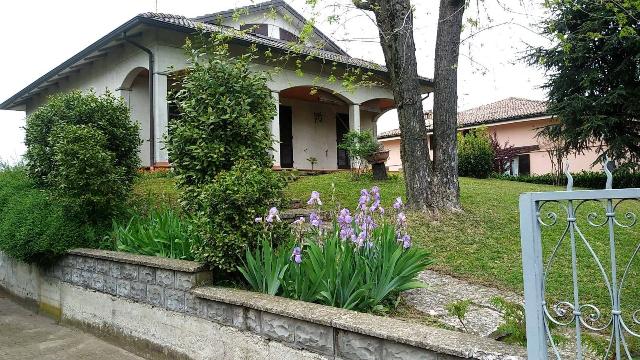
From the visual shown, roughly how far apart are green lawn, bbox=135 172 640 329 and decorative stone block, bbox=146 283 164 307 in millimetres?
1785

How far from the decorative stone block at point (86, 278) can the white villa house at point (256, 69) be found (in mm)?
3646

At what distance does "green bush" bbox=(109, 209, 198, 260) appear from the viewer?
15.1 feet

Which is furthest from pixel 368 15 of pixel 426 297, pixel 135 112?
pixel 135 112

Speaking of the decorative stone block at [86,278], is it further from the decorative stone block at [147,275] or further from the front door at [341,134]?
the front door at [341,134]

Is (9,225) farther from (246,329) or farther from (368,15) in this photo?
(368,15)

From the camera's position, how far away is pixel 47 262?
20.0ft

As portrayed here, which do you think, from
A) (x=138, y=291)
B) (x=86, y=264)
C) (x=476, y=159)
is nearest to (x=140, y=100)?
(x=86, y=264)

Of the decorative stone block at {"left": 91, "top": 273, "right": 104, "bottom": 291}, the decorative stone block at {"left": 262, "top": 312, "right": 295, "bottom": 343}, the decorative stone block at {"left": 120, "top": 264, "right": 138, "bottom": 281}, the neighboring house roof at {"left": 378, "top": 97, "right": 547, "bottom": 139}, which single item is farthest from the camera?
the neighboring house roof at {"left": 378, "top": 97, "right": 547, "bottom": 139}

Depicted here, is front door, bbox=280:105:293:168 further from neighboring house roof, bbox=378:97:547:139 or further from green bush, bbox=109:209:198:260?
green bush, bbox=109:209:198:260

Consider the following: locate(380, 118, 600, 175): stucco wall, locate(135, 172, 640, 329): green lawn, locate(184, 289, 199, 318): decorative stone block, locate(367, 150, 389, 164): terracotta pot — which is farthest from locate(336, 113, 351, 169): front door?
locate(184, 289, 199, 318): decorative stone block

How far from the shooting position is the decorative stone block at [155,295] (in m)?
4.28

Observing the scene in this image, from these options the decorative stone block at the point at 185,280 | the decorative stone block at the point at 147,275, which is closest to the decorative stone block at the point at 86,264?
the decorative stone block at the point at 147,275

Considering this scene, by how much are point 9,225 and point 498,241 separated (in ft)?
19.8

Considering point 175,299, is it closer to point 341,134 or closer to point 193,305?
point 193,305
